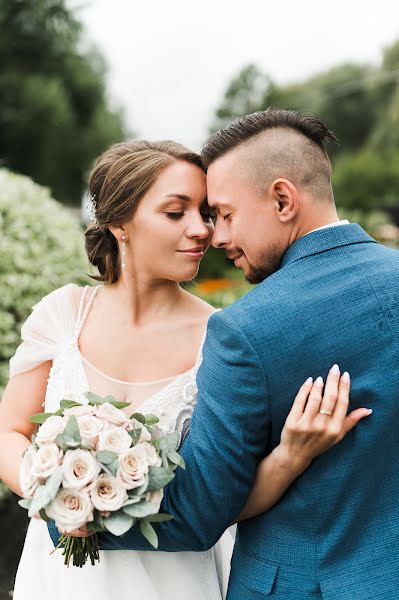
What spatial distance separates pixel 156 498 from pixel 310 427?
48cm

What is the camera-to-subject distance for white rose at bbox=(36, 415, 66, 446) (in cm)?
201

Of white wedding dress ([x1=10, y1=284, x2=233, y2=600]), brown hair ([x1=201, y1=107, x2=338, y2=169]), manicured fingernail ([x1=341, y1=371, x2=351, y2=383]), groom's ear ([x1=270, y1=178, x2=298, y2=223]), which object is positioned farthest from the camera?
white wedding dress ([x1=10, y1=284, x2=233, y2=600])

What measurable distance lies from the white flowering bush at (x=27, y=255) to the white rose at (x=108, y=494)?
133 inches

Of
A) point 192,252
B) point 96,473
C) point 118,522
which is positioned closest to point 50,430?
point 96,473

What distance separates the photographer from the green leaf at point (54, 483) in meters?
1.90

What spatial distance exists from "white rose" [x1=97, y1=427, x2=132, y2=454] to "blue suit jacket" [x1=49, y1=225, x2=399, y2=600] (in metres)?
0.20

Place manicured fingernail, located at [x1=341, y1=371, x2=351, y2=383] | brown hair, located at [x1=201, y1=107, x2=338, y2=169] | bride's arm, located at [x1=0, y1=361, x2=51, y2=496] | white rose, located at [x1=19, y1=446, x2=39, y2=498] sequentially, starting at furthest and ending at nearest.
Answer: bride's arm, located at [x1=0, y1=361, x2=51, y2=496], brown hair, located at [x1=201, y1=107, x2=338, y2=169], white rose, located at [x1=19, y1=446, x2=39, y2=498], manicured fingernail, located at [x1=341, y1=371, x2=351, y2=383]

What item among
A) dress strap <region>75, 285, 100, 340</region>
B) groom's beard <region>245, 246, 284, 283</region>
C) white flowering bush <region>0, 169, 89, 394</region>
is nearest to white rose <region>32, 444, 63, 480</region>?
groom's beard <region>245, 246, 284, 283</region>

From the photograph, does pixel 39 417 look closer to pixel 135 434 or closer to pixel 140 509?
pixel 135 434

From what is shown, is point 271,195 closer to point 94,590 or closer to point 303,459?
point 303,459

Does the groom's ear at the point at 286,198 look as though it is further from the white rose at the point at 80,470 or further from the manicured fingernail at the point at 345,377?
the white rose at the point at 80,470

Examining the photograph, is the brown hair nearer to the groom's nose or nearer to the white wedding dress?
the groom's nose

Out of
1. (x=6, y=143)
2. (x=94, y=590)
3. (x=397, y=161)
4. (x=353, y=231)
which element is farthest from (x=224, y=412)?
(x=397, y=161)

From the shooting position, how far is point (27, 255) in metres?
5.43
